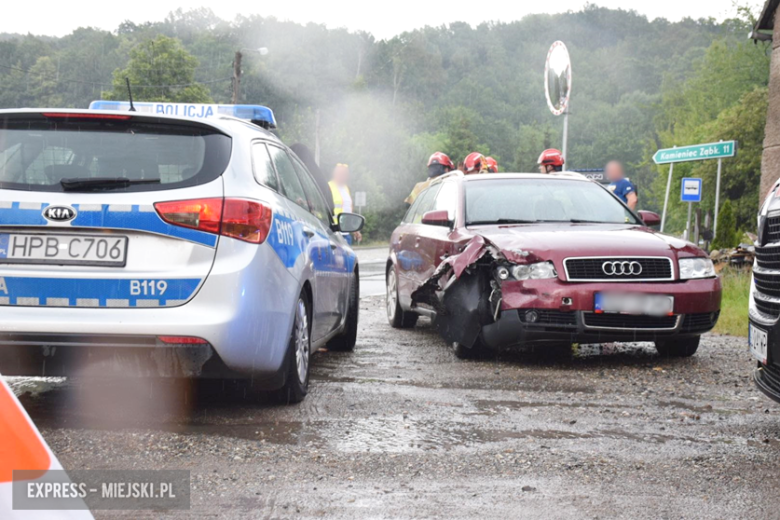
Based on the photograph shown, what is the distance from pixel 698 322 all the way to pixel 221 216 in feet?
13.7

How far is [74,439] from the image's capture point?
461 cm

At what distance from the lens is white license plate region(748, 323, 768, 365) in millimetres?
4684

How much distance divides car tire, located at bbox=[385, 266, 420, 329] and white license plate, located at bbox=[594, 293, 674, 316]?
330 centimetres

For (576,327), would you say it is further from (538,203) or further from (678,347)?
(538,203)

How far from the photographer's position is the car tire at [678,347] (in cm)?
794

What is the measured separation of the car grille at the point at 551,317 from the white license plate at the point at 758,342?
2.23 meters

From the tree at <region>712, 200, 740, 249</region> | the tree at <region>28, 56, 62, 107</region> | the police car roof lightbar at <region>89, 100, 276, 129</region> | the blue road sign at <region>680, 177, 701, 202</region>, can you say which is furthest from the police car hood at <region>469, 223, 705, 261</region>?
the tree at <region>28, 56, 62, 107</region>

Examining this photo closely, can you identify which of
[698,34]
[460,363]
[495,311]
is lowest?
[460,363]

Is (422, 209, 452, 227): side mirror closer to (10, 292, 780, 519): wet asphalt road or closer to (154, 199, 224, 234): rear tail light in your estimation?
(10, 292, 780, 519): wet asphalt road

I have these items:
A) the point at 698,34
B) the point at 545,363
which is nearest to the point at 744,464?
the point at 545,363

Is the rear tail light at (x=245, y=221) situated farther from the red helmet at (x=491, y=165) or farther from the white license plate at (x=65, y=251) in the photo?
the red helmet at (x=491, y=165)

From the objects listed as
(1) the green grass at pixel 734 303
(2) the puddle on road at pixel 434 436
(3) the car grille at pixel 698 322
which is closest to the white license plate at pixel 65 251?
(2) the puddle on road at pixel 434 436

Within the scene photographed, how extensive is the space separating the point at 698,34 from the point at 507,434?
124m

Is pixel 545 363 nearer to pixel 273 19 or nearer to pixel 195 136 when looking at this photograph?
pixel 195 136
